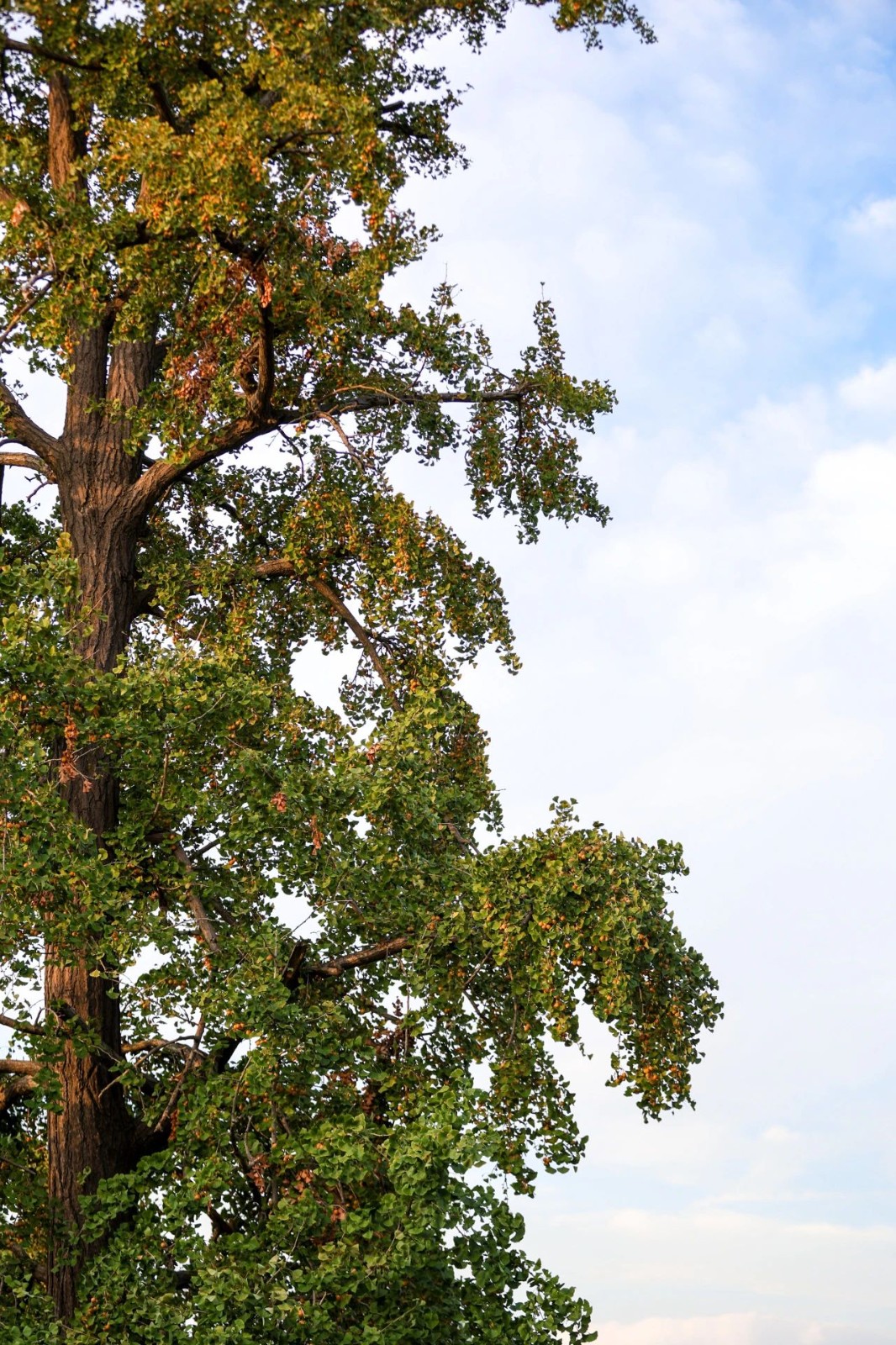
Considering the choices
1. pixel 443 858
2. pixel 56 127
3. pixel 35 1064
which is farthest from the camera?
pixel 56 127

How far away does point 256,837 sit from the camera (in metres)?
11.6

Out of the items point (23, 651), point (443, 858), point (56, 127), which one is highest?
point (56, 127)

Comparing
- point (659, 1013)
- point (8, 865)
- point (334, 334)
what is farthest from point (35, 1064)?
point (334, 334)

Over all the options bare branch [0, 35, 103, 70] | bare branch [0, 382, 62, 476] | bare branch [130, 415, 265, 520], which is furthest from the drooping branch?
bare branch [0, 35, 103, 70]

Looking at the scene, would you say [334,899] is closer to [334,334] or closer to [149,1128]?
[149,1128]

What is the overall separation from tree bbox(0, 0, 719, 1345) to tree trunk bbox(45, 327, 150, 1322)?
0.04 metres

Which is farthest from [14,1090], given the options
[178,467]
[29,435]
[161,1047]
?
[29,435]

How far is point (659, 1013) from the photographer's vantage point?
36.3ft

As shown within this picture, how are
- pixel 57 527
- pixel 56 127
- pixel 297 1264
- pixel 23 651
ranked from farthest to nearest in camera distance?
pixel 57 527
pixel 56 127
pixel 23 651
pixel 297 1264

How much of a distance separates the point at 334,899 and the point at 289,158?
6.42 m

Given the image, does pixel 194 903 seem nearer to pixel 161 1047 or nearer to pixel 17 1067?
pixel 161 1047

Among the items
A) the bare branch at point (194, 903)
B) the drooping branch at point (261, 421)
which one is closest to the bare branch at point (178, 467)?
the drooping branch at point (261, 421)

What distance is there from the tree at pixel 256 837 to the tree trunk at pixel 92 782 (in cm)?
4

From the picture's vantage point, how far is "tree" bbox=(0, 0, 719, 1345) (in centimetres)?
1036
